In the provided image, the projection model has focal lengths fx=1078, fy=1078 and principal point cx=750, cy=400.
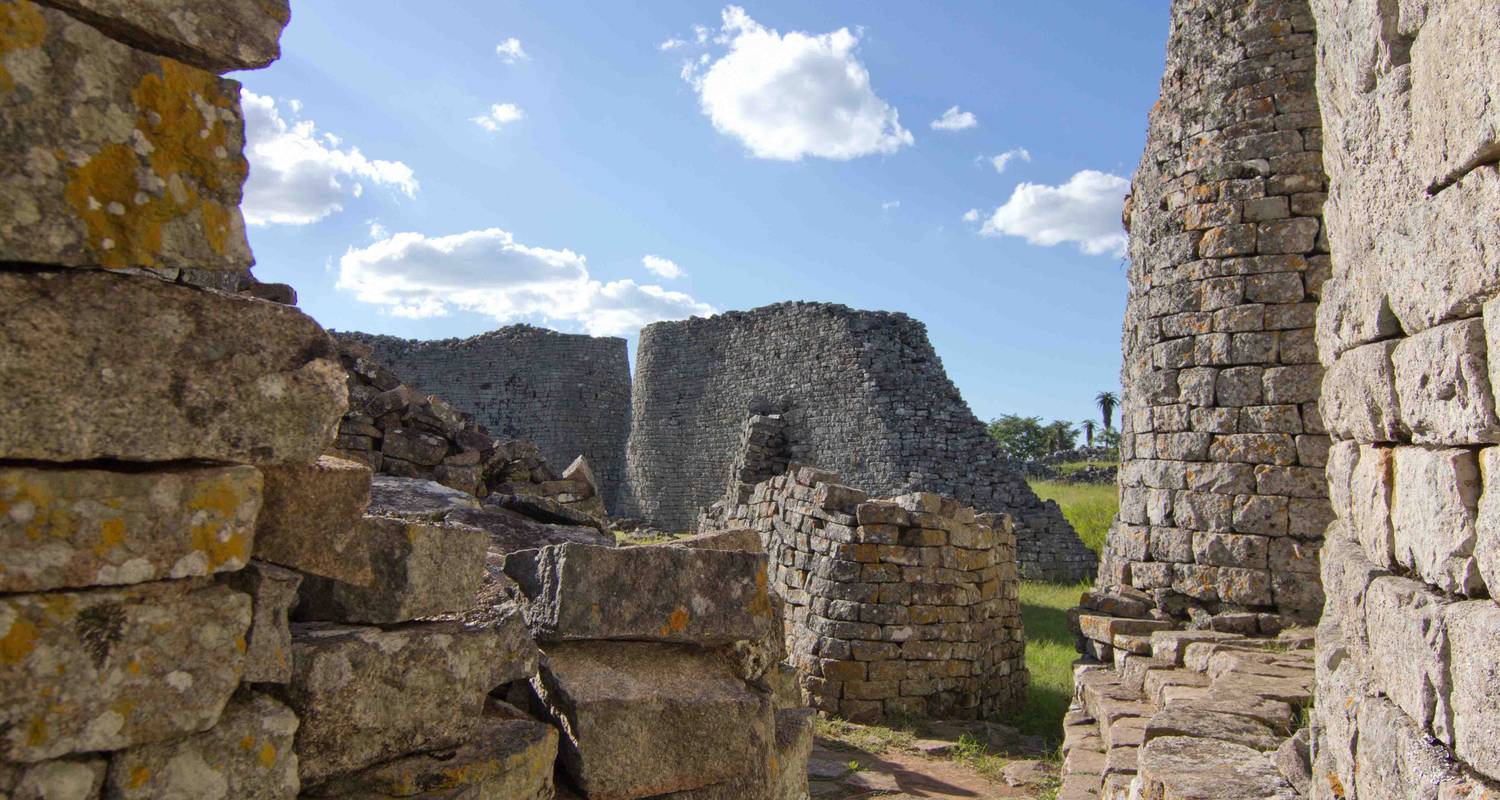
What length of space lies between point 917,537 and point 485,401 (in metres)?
25.9

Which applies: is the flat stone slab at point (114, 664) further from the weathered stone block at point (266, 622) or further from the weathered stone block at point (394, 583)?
the weathered stone block at point (394, 583)

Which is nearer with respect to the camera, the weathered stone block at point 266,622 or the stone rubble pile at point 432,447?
the weathered stone block at point 266,622

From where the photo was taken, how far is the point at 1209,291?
726 centimetres

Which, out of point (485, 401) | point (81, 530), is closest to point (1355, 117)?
point (81, 530)

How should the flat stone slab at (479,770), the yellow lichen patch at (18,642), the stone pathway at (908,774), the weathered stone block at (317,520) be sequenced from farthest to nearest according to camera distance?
the stone pathway at (908,774)
the flat stone slab at (479,770)
the weathered stone block at (317,520)
the yellow lichen patch at (18,642)

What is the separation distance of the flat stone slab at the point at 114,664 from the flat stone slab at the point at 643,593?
113 centimetres

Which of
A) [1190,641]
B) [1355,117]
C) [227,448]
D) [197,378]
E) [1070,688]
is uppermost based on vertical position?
[1355,117]

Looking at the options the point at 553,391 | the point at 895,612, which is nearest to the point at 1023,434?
the point at 553,391

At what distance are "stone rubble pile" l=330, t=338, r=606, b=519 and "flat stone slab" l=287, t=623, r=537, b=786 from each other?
5.29 m

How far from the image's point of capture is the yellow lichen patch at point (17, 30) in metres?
1.90

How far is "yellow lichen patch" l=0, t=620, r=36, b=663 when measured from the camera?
1882 millimetres

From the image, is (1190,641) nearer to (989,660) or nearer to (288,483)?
(989,660)

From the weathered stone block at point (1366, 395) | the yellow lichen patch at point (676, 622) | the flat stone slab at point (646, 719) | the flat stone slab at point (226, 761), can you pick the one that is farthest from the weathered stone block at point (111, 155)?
the weathered stone block at point (1366, 395)

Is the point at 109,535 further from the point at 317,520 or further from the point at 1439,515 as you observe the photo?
the point at 1439,515
